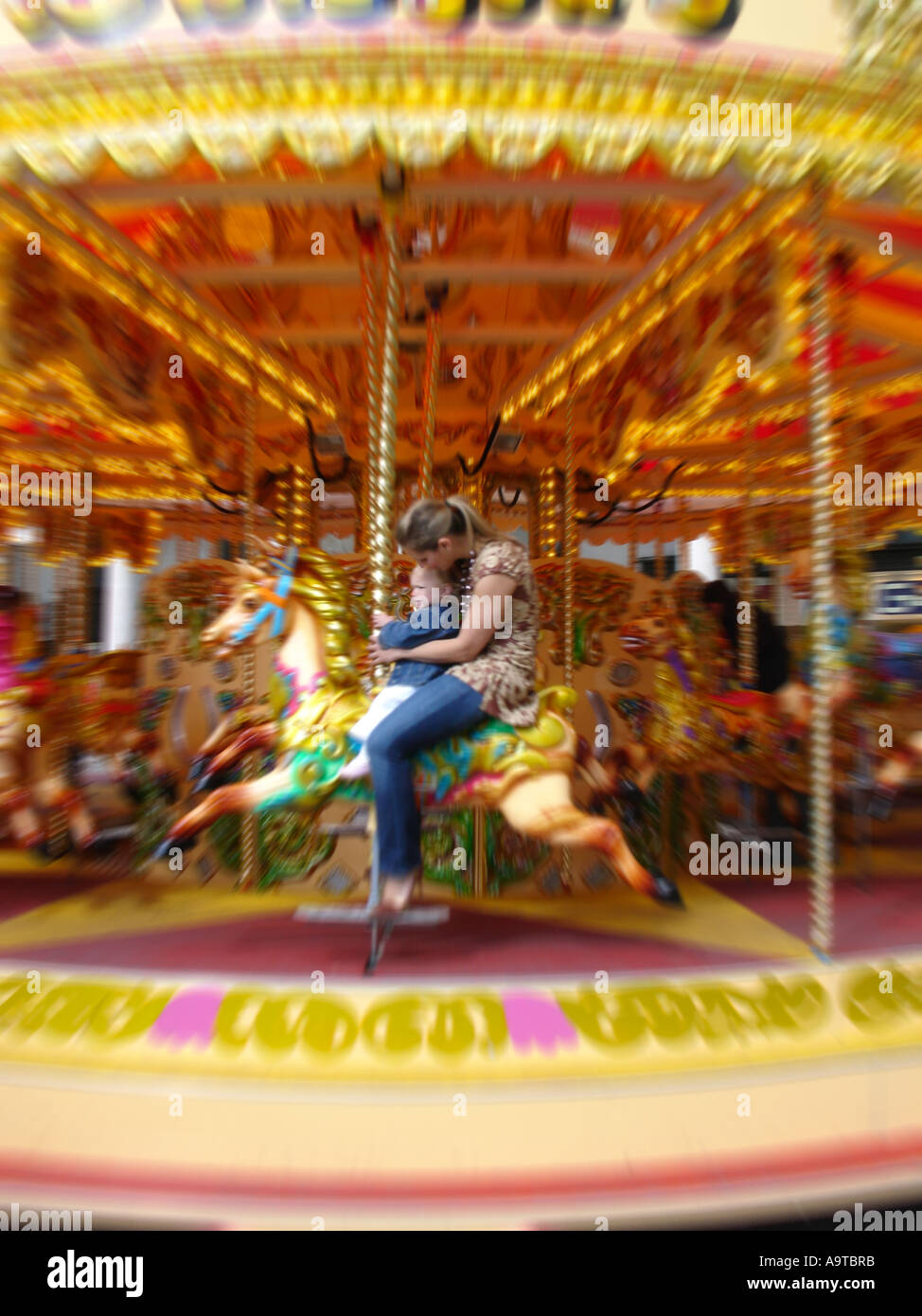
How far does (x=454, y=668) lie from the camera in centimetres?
238

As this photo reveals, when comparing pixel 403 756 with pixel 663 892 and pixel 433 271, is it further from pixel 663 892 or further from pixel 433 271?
pixel 433 271

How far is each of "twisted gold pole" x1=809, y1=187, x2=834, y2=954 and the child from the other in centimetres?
122

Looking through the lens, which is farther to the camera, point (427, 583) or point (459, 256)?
point (459, 256)

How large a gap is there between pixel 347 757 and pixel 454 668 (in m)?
0.46

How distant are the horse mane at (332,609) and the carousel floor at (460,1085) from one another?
994 mm

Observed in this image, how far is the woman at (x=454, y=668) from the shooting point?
226cm

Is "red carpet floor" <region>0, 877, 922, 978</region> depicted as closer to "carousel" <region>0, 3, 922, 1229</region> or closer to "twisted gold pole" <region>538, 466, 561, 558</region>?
"carousel" <region>0, 3, 922, 1229</region>

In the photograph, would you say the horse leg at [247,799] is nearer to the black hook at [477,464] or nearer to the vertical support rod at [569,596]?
the vertical support rod at [569,596]

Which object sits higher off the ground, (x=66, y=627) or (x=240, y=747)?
(x=66, y=627)

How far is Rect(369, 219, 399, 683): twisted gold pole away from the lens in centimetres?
243

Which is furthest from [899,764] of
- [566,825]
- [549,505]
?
[549,505]

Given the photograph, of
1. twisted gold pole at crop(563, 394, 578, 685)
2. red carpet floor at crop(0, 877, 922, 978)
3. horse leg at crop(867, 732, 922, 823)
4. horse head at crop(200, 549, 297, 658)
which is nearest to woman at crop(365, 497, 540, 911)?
red carpet floor at crop(0, 877, 922, 978)
